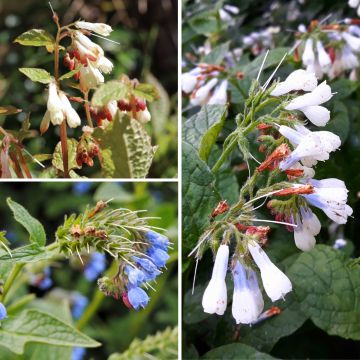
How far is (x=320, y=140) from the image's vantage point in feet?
3.01

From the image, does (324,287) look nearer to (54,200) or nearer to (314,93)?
(314,93)

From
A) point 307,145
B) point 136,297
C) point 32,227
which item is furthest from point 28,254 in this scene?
point 307,145

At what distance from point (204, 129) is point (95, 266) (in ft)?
1.02

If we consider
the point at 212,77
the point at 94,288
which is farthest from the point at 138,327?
the point at 212,77

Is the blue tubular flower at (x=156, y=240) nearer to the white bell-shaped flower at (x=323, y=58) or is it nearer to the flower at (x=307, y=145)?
the flower at (x=307, y=145)

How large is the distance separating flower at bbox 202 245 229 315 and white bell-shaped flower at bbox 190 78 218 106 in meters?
0.47

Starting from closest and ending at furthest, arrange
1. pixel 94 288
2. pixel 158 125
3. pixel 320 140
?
1. pixel 320 140
2. pixel 158 125
3. pixel 94 288

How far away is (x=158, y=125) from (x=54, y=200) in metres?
0.37

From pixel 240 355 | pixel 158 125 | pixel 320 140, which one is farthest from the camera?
pixel 158 125

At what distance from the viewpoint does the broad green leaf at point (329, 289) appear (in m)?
1.12

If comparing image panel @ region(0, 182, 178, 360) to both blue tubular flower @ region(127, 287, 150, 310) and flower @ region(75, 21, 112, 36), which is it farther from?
flower @ region(75, 21, 112, 36)

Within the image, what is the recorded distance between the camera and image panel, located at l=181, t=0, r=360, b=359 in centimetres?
94

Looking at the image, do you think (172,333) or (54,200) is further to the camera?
(54,200)

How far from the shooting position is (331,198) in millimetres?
928
